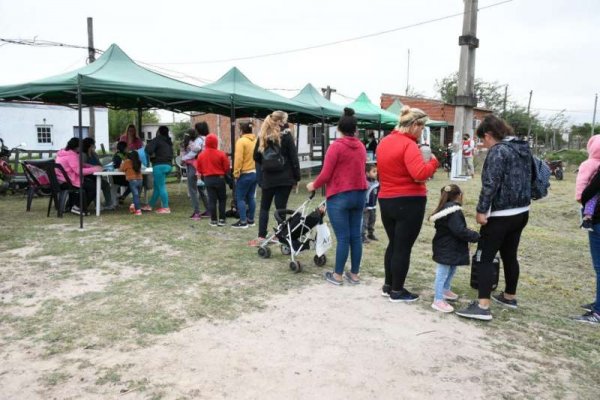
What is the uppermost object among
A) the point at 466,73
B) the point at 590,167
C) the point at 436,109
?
the point at 436,109

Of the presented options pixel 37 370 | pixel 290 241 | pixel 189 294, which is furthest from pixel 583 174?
pixel 37 370

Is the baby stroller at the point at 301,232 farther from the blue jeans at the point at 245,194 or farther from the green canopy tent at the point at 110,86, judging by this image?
the green canopy tent at the point at 110,86

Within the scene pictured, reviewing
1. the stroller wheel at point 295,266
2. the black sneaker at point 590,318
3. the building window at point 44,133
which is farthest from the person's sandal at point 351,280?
the building window at point 44,133

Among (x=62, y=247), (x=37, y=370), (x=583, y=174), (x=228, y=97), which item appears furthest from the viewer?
(x=228, y=97)

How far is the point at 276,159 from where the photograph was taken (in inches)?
222

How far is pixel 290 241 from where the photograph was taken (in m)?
5.14

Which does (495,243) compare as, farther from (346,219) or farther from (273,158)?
(273,158)

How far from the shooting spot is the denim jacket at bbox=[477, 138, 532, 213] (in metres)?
3.57

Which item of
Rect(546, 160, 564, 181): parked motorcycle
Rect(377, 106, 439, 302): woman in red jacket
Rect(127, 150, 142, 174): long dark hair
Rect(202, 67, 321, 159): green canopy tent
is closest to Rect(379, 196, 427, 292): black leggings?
Rect(377, 106, 439, 302): woman in red jacket

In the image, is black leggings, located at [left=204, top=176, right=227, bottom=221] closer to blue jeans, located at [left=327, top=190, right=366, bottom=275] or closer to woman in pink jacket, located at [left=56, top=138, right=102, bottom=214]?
woman in pink jacket, located at [left=56, top=138, right=102, bottom=214]

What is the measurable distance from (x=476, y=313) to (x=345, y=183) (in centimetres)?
158

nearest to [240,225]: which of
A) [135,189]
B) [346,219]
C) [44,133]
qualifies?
[135,189]

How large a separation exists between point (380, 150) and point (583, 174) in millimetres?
1703

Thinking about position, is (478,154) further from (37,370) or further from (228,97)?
(37,370)
